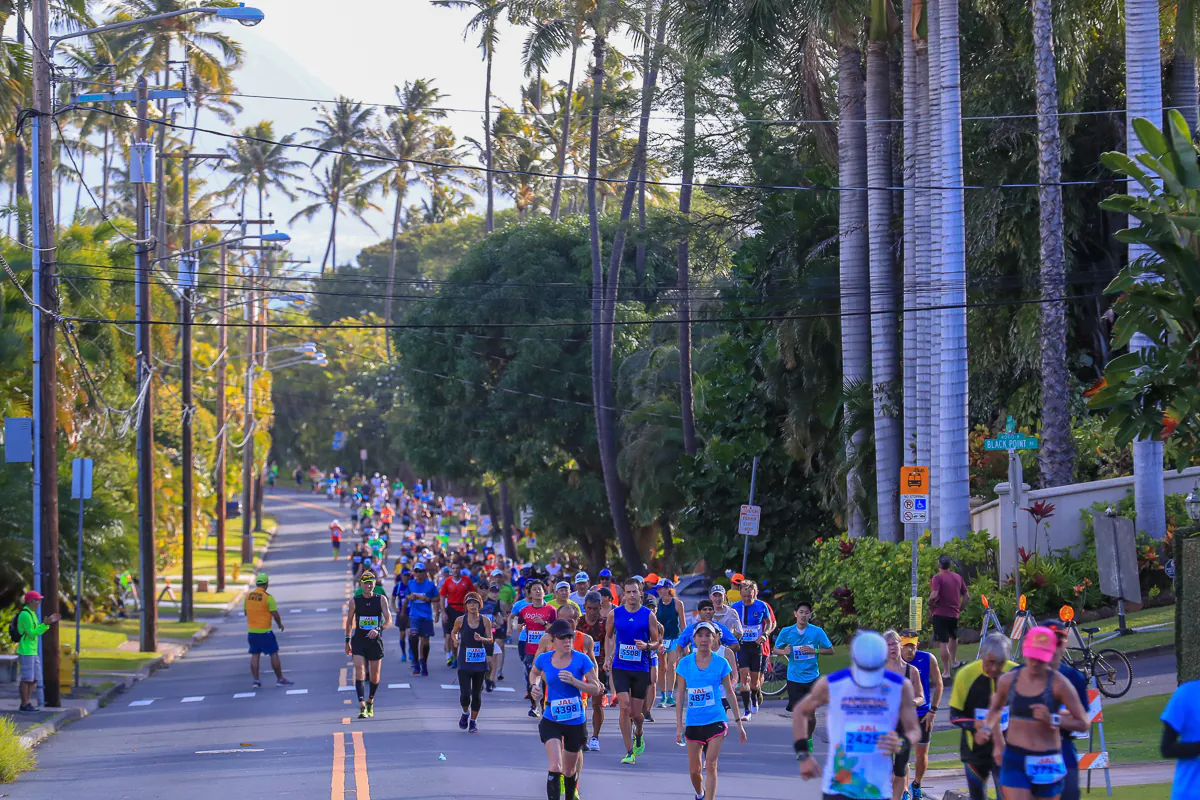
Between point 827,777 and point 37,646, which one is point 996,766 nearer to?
point 827,777

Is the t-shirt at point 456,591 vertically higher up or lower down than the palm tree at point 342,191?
lower down

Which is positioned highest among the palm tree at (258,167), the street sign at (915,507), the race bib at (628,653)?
the palm tree at (258,167)

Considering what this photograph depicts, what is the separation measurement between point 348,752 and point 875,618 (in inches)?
467

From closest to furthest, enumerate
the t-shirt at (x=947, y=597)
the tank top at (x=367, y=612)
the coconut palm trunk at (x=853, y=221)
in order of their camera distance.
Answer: the tank top at (x=367, y=612) → the t-shirt at (x=947, y=597) → the coconut palm trunk at (x=853, y=221)

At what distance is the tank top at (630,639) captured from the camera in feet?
52.9

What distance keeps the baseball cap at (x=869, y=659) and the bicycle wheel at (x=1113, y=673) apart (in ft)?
35.7

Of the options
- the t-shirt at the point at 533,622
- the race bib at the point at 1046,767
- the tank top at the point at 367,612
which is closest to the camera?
the race bib at the point at 1046,767

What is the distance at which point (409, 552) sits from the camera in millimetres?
49781

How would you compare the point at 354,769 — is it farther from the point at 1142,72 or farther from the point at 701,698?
the point at 1142,72

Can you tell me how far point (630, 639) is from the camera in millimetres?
16219

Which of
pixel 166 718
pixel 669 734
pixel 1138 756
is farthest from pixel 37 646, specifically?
pixel 1138 756

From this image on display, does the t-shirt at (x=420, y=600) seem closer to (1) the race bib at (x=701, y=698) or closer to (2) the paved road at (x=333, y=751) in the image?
(2) the paved road at (x=333, y=751)

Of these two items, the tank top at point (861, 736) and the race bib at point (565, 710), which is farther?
the race bib at point (565, 710)

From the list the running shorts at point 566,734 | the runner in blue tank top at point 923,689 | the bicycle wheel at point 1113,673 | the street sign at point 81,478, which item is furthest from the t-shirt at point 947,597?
the street sign at point 81,478
